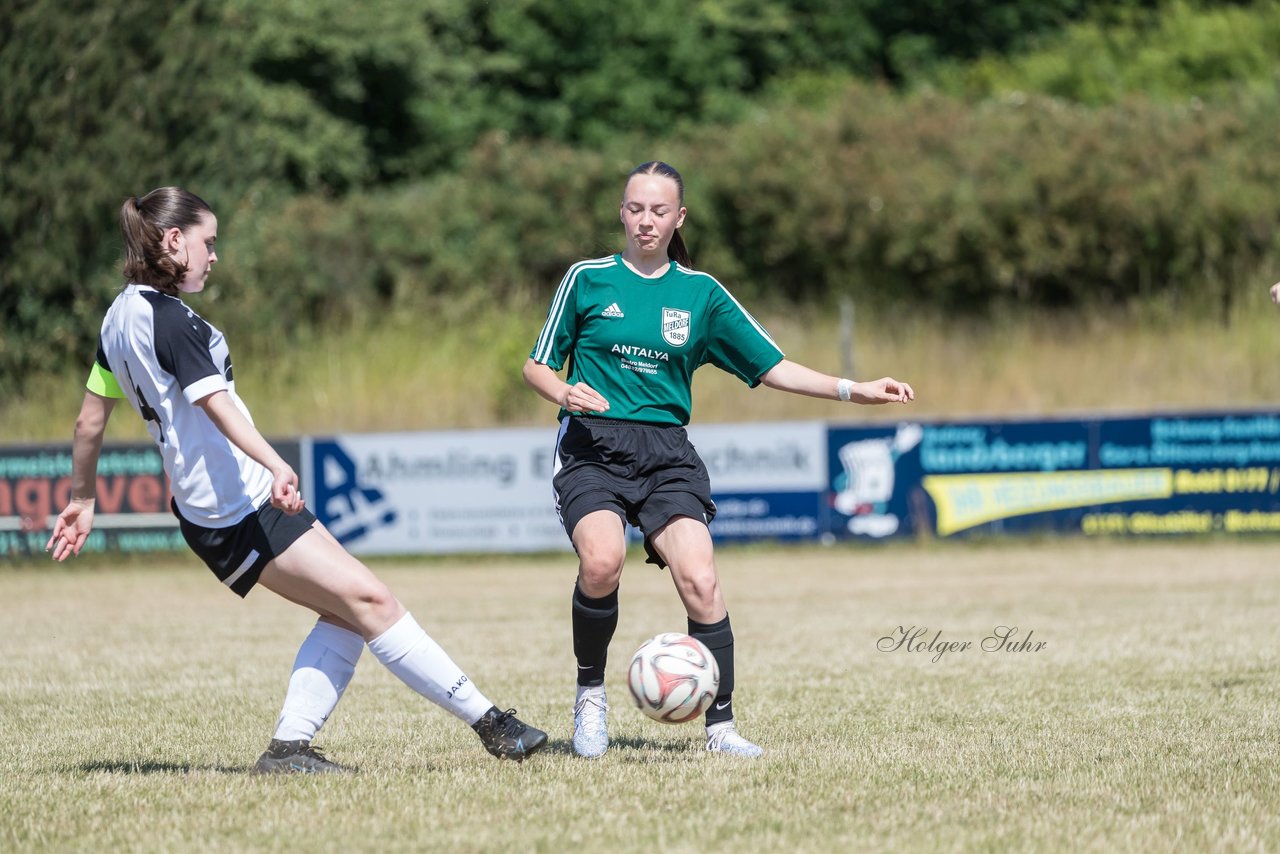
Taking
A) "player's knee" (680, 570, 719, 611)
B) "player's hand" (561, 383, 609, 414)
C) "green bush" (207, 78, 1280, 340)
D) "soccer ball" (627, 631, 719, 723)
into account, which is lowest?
"soccer ball" (627, 631, 719, 723)

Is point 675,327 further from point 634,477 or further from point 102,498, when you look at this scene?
point 102,498

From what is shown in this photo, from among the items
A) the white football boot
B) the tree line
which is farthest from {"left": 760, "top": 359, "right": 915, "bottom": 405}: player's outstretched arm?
the tree line

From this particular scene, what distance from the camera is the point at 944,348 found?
26.0 m

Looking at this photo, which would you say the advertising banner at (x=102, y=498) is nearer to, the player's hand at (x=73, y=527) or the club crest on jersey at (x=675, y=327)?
the player's hand at (x=73, y=527)

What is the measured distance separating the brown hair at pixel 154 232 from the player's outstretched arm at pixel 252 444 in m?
0.48

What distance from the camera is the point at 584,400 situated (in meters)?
5.20

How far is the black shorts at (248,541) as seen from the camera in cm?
504

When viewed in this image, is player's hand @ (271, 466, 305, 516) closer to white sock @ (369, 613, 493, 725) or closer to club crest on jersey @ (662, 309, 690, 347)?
white sock @ (369, 613, 493, 725)

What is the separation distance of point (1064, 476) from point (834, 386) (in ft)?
40.5

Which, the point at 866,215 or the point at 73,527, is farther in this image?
the point at 866,215

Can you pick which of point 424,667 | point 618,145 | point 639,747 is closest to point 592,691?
point 639,747

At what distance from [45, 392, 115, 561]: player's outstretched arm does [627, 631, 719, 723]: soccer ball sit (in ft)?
6.06

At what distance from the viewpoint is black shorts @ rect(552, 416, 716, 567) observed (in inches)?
216

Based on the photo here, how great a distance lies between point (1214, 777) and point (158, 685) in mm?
5237
